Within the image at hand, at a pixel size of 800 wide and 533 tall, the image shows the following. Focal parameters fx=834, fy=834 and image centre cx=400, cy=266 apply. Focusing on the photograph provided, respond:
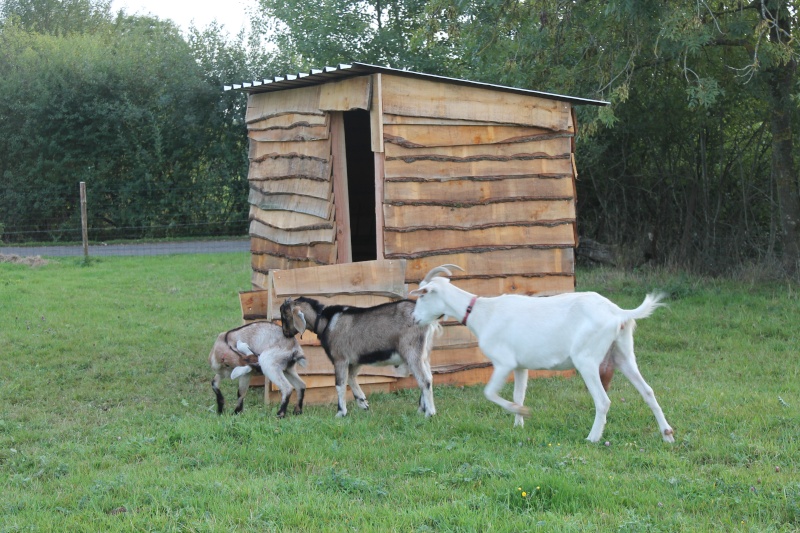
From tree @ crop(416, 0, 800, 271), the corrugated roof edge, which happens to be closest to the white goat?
the corrugated roof edge

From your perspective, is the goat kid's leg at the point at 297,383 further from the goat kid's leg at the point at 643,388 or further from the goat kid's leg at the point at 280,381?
the goat kid's leg at the point at 643,388

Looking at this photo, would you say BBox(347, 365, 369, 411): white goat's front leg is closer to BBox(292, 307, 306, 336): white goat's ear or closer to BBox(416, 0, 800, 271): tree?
BBox(292, 307, 306, 336): white goat's ear

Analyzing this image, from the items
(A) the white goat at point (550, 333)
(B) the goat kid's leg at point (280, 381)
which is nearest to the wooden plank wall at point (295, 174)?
(B) the goat kid's leg at point (280, 381)

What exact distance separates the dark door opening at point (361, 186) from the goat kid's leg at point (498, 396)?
5878 millimetres

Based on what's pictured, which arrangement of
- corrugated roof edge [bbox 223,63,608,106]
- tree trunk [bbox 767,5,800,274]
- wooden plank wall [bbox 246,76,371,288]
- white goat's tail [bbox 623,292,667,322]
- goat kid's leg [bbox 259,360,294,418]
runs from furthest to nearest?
1. tree trunk [bbox 767,5,800,274]
2. wooden plank wall [bbox 246,76,371,288]
3. corrugated roof edge [bbox 223,63,608,106]
4. goat kid's leg [bbox 259,360,294,418]
5. white goat's tail [bbox 623,292,667,322]

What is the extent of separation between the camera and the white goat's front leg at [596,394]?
253 inches

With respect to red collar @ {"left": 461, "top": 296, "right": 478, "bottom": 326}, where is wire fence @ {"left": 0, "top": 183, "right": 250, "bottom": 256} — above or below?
above

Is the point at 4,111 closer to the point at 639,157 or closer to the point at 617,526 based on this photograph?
the point at 639,157

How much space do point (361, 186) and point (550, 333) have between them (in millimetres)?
7067

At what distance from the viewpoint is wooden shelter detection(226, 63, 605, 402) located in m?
8.52

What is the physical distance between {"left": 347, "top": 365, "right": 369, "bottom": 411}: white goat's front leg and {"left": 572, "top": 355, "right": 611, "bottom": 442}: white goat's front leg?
7.19ft

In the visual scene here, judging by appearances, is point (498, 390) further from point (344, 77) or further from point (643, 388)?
point (344, 77)

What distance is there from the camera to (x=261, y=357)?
7.56 meters

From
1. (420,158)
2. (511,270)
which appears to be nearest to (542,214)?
(511,270)
